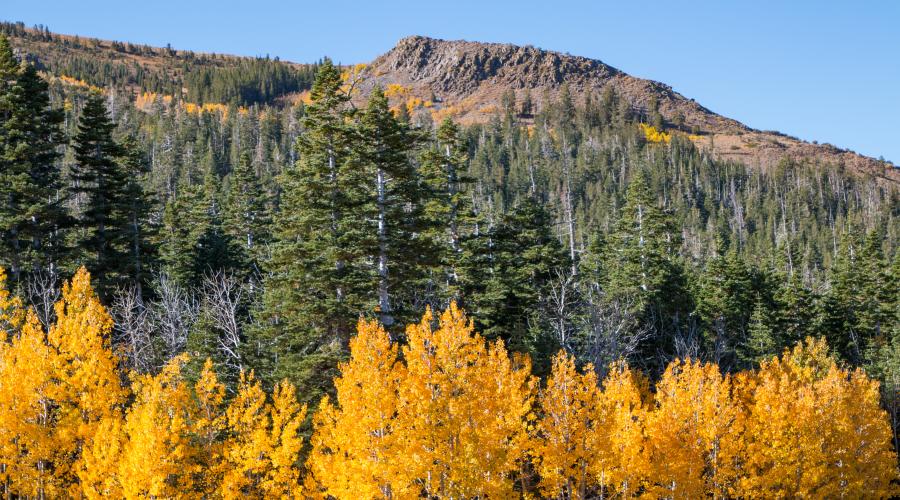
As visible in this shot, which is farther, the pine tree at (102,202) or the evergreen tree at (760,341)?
the evergreen tree at (760,341)

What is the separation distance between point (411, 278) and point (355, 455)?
926 cm

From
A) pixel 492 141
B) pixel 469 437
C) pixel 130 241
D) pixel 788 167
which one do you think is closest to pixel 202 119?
pixel 492 141

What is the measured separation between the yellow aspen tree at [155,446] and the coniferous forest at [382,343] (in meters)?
0.09

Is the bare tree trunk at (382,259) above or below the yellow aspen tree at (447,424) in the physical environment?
above

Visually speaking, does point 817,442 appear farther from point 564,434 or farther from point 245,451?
point 245,451

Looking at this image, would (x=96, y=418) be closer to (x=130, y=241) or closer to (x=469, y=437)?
(x=469, y=437)

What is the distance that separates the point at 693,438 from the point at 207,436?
1857 cm

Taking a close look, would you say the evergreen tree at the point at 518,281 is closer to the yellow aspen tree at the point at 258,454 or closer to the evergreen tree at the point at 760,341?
the yellow aspen tree at the point at 258,454

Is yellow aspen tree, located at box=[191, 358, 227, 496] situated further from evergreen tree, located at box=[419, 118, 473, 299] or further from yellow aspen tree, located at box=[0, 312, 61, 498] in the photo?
evergreen tree, located at box=[419, 118, 473, 299]

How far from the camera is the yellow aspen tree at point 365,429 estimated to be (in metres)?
19.7

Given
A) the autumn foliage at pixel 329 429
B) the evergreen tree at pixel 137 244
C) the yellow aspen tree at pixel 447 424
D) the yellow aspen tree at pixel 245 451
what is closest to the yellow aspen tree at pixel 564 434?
the autumn foliage at pixel 329 429

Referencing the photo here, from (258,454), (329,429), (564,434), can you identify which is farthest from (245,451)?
(564,434)

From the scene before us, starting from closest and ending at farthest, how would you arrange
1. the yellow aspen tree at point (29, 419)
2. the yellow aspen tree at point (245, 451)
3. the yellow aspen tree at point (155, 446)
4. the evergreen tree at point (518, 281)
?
1. the yellow aspen tree at point (155, 446)
2. the yellow aspen tree at point (29, 419)
3. the yellow aspen tree at point (245, 451)
4. the evergreen tree at point (518, 281)

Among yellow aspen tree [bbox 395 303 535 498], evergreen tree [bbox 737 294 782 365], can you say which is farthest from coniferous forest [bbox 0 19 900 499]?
evergreen tree [bbox 737 294 782 365]
